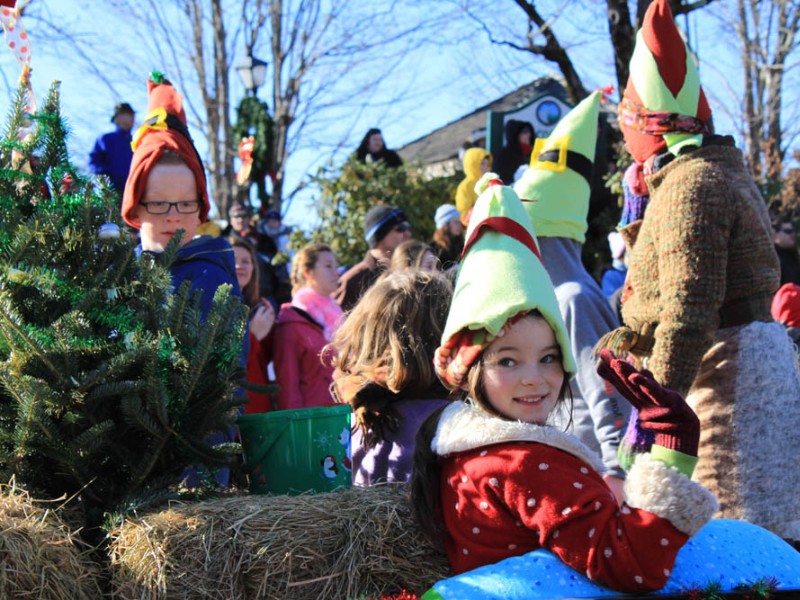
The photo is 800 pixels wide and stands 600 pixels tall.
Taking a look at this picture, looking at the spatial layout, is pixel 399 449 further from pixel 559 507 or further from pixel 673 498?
pixel 673 498

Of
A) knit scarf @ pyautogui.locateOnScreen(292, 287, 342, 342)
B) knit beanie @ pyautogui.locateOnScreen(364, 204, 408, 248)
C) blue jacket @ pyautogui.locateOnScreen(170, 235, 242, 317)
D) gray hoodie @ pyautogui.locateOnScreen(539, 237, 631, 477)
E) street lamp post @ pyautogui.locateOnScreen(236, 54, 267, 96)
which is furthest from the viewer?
street lamp post @ pyautogui.locateOnScreen(236, 54, 267, 96)

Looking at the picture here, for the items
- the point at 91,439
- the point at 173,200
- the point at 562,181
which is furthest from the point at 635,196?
the point at 91,439

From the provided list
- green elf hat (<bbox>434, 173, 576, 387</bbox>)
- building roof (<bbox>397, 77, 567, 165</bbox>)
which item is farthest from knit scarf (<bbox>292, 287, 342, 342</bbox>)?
building roof (<bbox>397, 77, 567, 165</bbox>)

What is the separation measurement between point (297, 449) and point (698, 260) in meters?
1.45

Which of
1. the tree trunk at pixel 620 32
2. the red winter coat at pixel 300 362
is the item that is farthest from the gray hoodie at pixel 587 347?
the tree trunk at pixel 620 32

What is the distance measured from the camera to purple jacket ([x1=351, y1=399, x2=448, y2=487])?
3043mm

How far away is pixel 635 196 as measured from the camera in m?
3.92

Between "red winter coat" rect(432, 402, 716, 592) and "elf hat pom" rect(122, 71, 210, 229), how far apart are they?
5.29 feet

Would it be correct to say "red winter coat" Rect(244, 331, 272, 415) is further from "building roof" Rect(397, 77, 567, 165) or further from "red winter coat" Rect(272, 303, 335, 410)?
"building roof" Rect(397, 77, 567, 165)

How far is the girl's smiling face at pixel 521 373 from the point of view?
7.79 feet

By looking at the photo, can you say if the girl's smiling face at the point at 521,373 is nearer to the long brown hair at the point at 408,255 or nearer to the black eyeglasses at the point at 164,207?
the black eyeglasses at the point at 164,207

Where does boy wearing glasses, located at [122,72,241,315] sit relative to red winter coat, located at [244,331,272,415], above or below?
above

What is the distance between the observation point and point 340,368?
10.8 ft

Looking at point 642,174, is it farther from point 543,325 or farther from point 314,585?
point 314,585
